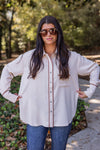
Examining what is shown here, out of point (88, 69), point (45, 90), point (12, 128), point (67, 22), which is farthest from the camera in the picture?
point (67, 22)

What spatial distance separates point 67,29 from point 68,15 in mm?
1574

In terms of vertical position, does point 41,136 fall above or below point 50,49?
below

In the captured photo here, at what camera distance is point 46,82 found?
1.86 m

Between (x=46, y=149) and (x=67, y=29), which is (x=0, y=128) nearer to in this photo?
(x=46, y=149)

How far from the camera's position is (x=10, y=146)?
3.24 m

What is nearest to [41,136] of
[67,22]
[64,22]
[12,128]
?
[12,128]

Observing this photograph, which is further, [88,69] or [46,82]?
[88,69]

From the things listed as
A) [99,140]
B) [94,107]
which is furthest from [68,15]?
[99,140]

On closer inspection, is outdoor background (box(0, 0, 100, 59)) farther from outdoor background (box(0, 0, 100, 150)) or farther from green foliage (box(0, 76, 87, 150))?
green foliage (box(0, 76, 87, 150))

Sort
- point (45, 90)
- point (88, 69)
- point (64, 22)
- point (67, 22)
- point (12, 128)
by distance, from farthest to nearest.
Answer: point (67, 22) < point (64, 22) < point (12, 128) < point (88, 69) < point (45, 90)

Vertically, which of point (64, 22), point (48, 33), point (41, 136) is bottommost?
point (41, 136)

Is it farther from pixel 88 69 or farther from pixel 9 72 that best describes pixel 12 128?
pixel 88 69

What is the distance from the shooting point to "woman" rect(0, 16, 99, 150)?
6.09 ft

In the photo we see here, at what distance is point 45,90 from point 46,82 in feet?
0.27
